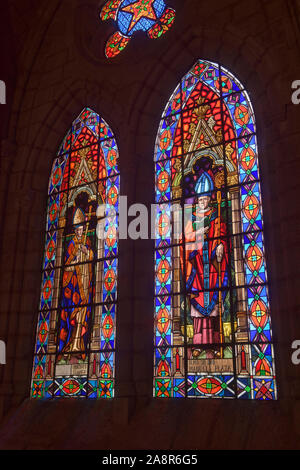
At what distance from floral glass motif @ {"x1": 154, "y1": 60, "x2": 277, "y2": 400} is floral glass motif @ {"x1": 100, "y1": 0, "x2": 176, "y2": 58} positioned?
101 cm

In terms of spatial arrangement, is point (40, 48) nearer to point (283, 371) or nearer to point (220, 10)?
point (220, 10)

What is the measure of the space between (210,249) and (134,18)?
3899 millimetres

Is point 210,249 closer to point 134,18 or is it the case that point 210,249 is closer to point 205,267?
point 205,267

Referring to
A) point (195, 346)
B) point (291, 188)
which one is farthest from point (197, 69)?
point (195, 346)

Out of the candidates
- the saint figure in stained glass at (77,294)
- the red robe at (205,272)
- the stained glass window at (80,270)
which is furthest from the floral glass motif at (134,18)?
the red robe at (205,272)

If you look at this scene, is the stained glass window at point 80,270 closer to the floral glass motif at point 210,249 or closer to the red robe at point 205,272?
the floral glass motif at point 210,249

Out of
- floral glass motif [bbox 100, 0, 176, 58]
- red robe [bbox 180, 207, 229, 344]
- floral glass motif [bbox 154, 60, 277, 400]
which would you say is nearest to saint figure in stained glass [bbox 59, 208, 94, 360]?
floral glass motif [bbox 154, 60, 277, 400]

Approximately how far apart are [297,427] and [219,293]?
1.55 m

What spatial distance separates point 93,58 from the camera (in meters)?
7.09

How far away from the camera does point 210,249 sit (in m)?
5.36

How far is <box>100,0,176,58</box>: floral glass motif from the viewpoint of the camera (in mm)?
6770

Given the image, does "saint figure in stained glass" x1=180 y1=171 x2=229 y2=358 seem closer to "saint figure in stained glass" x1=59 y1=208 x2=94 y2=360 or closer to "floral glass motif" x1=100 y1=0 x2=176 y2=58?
"saint figure in stained glass" x1=59 y1=208 x2=94 y2=360

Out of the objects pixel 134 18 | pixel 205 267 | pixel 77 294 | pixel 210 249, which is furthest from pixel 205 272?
pixel 134 18

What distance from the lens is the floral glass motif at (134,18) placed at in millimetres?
6770
